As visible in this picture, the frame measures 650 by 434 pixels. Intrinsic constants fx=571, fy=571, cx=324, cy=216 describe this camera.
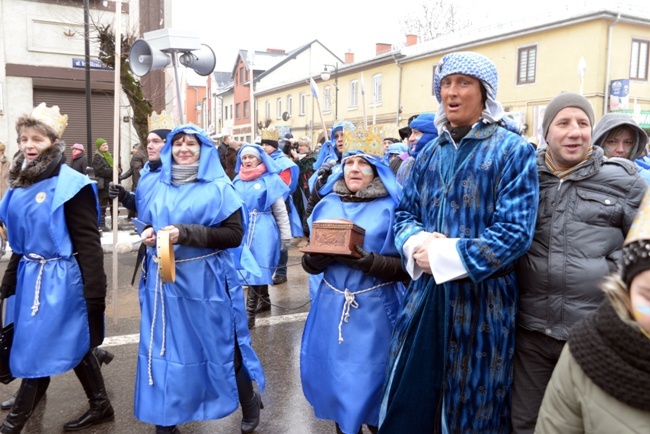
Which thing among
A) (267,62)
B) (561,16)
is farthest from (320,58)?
(561,16)

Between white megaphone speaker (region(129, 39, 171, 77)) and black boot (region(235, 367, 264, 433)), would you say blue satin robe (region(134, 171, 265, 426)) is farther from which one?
white megaphone speaker (region(129, 39, 171, 77))

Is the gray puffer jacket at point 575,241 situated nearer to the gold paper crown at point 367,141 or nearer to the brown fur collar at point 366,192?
the brown fur collar at point 366,192

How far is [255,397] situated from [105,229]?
8981mm

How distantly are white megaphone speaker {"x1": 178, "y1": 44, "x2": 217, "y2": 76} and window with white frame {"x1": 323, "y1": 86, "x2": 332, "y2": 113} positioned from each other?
98.7 ft

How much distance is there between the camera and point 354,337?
311 centimetres

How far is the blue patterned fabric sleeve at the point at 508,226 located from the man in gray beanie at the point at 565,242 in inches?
6.6

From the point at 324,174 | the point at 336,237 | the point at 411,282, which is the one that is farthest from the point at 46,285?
the point at 324,174

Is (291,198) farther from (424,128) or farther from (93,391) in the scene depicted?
(93,391)

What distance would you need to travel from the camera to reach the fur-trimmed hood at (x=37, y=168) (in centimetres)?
350

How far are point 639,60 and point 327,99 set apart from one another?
18.6 metres

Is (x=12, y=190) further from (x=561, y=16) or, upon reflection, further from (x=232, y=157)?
(x=561, y=16)

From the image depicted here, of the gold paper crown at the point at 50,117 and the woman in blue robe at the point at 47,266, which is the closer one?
the woman in blue robe at the point at 47,266

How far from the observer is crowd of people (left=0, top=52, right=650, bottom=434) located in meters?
2.33

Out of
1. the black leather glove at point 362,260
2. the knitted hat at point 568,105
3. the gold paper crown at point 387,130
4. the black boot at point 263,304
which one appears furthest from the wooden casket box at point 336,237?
the black boot at point 263,304
